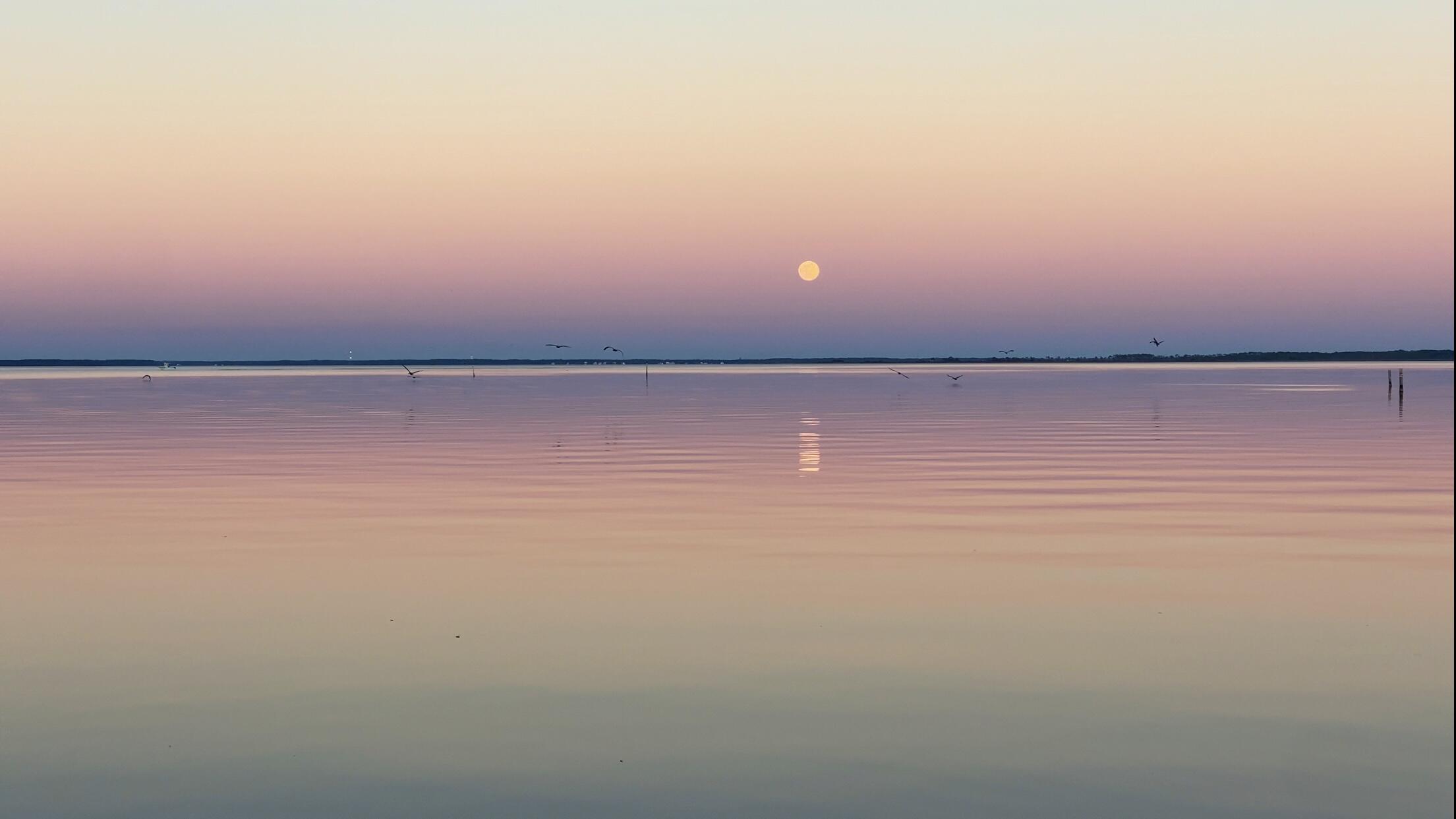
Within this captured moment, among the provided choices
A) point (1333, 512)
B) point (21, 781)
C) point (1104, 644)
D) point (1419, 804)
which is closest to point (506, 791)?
point (21, 781)

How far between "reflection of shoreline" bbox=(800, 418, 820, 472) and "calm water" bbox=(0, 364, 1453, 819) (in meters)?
1.83

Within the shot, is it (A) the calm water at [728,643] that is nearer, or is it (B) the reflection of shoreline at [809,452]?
(A) the calm water at [728,643]

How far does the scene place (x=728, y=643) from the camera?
1767cm

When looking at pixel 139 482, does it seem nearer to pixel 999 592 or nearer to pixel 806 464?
pixel 806 464

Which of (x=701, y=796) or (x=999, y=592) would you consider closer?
(x=701, y=796)

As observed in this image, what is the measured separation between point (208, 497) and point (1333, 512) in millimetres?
24824

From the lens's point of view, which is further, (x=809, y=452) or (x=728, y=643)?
(x=809, y=452)

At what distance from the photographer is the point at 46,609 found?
20.2 metres

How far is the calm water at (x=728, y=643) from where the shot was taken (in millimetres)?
12070

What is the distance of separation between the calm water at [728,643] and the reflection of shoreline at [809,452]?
71.9 inches

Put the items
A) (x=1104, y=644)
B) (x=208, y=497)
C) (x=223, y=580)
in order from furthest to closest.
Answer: (x=208, y=497)
(x=223, y=580)
(x=1104, y=644)

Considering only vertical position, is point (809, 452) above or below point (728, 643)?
above

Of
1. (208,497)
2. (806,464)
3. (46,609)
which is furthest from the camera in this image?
(806,464)

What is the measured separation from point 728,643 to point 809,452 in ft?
111
